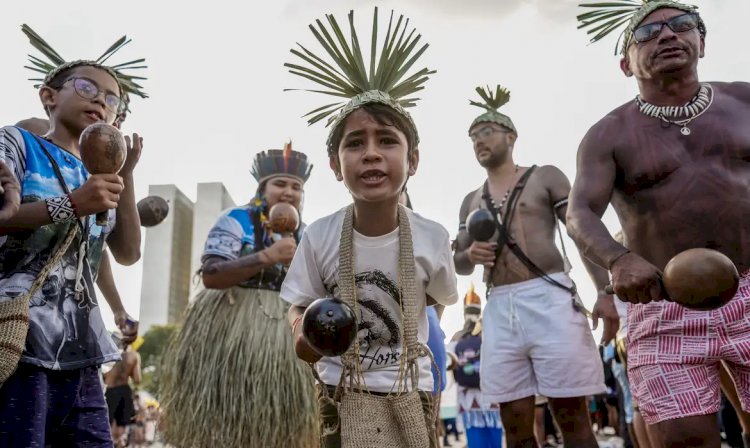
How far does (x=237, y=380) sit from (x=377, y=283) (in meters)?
1.83

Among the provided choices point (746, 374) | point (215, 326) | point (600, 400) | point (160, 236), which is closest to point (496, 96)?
point (215, 326)

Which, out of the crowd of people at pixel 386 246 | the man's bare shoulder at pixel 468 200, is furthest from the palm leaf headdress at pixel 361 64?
the man's bare shoulder at pixel 468 200

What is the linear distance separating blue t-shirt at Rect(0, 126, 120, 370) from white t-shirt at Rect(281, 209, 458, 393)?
0.79 meters

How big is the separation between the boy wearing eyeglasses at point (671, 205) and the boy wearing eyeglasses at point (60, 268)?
6.43 feet

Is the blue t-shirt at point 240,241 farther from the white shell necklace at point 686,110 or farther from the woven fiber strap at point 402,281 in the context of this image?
the white shell necklace at point 686,110

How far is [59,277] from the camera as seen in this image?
2570mm

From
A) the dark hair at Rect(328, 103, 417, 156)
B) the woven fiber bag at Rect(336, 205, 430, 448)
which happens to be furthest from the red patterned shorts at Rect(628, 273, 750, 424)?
the dark hair at Rect(328, 103, 417, 156)

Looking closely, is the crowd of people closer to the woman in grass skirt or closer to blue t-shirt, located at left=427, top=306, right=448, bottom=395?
blue t-shirt, located at left=427, top=306, right=448, bottom=395

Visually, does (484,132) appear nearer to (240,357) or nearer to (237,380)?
(240,357)

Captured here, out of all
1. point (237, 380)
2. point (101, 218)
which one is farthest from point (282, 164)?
point (101, 218)

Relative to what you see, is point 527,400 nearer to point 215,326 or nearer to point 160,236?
point 215,326

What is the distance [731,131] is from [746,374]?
3.18 feet

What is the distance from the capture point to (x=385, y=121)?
265cm

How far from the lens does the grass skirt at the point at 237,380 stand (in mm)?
3961
